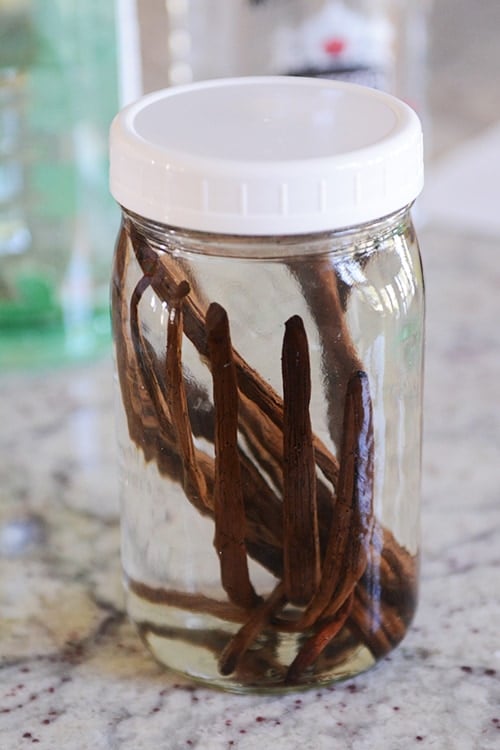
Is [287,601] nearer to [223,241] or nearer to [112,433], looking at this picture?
[223,241]

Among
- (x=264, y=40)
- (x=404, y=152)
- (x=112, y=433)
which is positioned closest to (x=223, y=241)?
(x=404, y=152)

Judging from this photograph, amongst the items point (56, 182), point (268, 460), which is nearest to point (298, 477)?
point (268, 460)

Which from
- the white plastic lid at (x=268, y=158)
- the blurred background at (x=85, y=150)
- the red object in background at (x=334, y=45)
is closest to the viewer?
the white plastic lid at (x=268, y=158)

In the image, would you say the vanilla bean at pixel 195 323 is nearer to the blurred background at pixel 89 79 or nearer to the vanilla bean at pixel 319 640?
the vanilla bean at pixel 319 640

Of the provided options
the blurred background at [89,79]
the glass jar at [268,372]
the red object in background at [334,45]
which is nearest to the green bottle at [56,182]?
the blurred background at [89,79]

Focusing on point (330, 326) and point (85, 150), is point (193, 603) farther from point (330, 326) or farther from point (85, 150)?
point (85, 150)

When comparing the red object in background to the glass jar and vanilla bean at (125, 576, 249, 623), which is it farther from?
vanilla bean at (125, 576, 249, 623)
